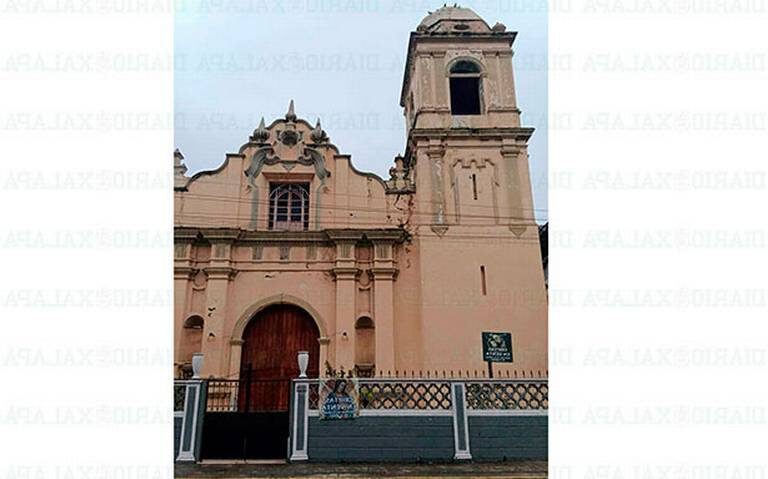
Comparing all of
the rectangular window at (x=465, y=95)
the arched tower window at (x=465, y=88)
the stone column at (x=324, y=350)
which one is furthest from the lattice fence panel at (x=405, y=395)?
the rectangular window at (x=465, y=95)

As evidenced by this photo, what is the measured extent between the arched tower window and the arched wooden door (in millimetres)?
7222

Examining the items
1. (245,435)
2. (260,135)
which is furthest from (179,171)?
(245,435)

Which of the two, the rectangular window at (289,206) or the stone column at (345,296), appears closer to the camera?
the stone column at (345,296)

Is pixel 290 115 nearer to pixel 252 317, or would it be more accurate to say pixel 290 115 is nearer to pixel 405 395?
pixel 252 317

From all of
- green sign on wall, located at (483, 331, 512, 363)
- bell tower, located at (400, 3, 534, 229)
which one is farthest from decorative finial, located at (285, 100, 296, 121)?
green sign on wall, located at (483, 331, 512, 363)

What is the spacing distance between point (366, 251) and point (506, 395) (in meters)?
5.41

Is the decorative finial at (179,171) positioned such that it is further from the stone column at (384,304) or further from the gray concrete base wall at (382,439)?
the gray concrete base wall at (382,439)

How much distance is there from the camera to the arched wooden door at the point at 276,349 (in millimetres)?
11586

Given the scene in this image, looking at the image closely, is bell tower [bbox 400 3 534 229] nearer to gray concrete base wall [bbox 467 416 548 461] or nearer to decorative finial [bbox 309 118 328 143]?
decorative finial [bbox 309 118 328 143]

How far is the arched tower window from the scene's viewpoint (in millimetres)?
15273

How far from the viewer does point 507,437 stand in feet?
28.5

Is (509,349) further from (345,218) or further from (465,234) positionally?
(345,218)

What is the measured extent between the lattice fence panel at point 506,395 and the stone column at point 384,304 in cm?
335

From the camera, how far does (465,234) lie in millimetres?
13156
